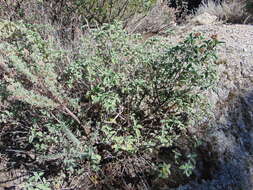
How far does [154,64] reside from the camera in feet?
7.09

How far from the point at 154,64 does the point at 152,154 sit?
2.65 ft

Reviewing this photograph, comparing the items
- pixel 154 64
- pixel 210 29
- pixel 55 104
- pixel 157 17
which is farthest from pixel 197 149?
pixel 157 17

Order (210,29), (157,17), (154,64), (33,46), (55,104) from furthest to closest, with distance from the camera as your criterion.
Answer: (157,17)
(210,29)
(154,64)
(33,46)
(55,104)

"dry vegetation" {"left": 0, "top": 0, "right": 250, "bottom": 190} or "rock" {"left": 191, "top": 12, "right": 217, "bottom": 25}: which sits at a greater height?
"rock" {"left": 191, "top": 12, "right": 217, "bottom": 25}

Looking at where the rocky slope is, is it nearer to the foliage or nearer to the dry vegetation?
the dry vegetation

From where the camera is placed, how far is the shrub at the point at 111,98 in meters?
1.84

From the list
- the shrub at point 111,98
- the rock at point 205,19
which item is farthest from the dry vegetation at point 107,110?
the rock at point 205,19

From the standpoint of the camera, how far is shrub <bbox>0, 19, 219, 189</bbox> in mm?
1840

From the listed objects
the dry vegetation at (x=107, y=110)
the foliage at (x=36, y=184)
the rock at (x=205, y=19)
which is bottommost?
the foliage at (x=36, y=184)

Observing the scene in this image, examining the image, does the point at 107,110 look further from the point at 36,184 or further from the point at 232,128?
the point at 232,128

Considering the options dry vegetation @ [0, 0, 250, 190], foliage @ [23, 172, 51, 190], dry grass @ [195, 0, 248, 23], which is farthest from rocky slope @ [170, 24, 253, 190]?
dry grass @ [195, 0, 248, 23]

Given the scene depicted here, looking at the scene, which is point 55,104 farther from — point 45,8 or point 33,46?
point 45,8

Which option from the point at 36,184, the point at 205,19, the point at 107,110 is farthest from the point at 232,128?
the point at 205,19

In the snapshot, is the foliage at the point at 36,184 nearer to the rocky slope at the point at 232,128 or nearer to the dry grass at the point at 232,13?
the rocky slope at the point at 232,128
